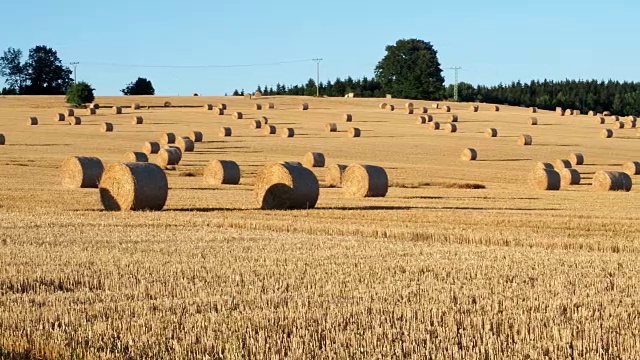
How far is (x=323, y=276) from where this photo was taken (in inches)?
463

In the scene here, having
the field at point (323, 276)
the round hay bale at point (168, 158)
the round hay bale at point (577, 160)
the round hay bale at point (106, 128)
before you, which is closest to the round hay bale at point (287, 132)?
the round hay bale at point (106, 128)

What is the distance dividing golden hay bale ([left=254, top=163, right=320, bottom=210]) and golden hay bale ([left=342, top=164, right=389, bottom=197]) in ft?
15.6

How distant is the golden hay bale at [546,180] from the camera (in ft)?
112

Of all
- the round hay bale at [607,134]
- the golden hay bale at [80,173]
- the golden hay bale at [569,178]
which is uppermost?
the golden hay bale at [80,173]

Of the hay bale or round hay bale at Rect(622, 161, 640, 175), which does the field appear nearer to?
round hay bale at Rect(622, 161, 640, 175)

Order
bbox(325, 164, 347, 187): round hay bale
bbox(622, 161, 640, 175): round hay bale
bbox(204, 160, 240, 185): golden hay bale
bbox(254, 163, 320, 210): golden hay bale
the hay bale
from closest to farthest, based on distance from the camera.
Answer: bbox(254, 163, 320, 210): golden hay bale → bbox(204, 160, 240, 185): golden hay bale → bbox(325, 164, 347, 187): round hay bale → bbox(622, 161, 640, 175): round hay bale → the hay bale

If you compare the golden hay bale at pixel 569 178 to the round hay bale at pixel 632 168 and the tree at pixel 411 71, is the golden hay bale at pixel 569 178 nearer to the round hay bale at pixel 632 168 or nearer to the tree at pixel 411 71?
the round hay bale at pixel 632 168

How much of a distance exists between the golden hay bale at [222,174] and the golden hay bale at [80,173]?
4044 millimetres

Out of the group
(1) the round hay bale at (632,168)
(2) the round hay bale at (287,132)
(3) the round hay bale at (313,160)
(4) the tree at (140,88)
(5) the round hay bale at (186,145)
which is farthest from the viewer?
(4) the tree at (140,88)

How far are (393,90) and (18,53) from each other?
43451mm

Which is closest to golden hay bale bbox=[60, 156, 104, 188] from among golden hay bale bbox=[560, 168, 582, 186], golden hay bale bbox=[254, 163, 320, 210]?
golden hay bale bbox=[254, 163, 320, 210]

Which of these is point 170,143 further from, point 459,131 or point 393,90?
point 393,90

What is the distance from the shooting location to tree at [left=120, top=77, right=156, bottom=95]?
11469 cm

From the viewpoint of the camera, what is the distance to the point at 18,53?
415 ft
